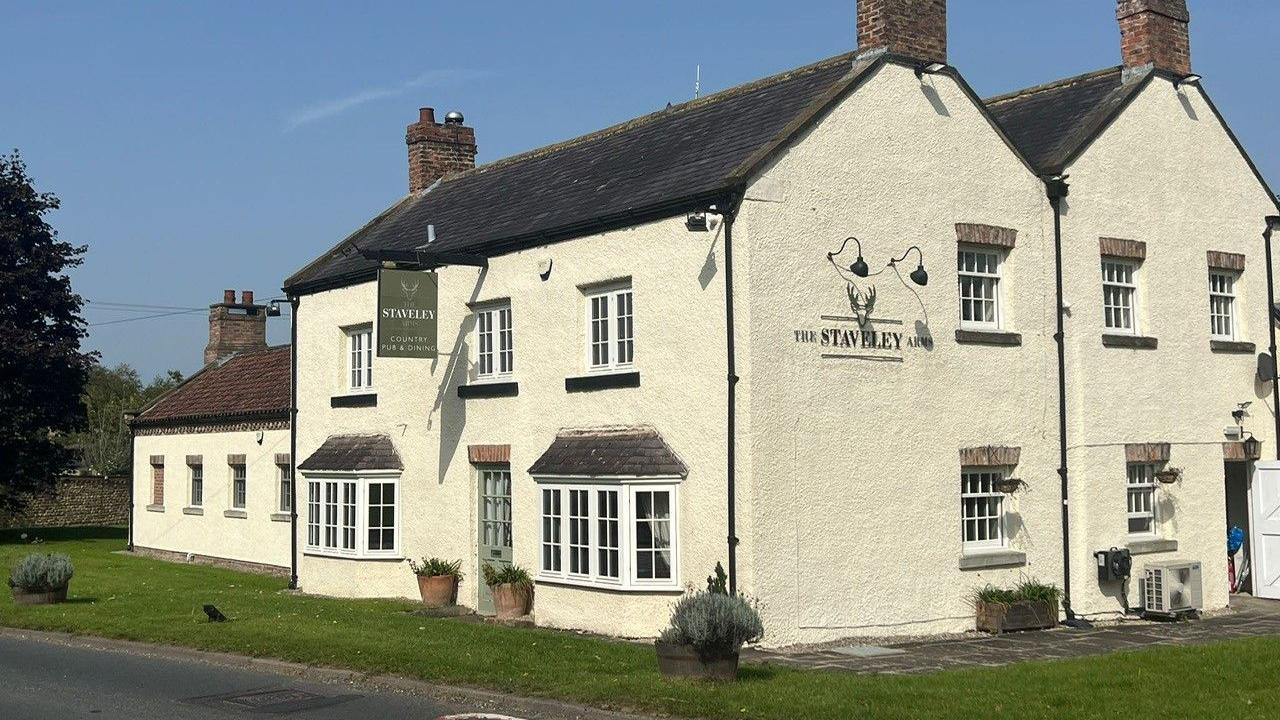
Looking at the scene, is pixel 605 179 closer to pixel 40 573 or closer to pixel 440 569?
pixel 440 569

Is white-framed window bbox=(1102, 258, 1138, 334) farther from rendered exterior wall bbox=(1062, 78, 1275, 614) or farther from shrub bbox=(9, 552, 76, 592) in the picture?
shrub bbox=(9, 552, 76, 592)

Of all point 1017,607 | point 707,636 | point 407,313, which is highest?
point 407,313

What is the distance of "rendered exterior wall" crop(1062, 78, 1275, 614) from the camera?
61.4 ft

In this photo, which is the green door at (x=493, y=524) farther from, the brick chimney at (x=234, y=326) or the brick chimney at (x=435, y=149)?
the brick chimney at (x=234, y=326)

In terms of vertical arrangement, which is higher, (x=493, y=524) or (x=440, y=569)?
(x=493, y=524)

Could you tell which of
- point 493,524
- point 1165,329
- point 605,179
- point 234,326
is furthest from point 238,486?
point 1165,329

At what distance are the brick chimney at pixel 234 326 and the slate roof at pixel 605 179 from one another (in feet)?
40.8

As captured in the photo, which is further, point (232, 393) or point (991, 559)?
point (232, 393)

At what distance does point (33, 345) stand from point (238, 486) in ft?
29.7

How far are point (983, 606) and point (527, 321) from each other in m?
7.57

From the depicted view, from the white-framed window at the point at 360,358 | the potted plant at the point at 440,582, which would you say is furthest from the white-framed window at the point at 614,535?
the white-framed window at the point at 360,358

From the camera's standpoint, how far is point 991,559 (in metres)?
17.6

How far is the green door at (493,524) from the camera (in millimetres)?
19938

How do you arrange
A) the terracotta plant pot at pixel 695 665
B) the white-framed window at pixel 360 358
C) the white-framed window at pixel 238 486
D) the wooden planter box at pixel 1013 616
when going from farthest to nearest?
the white-framed window at pixel 238 486, the white-framed window at pixel 360 358, the wooden planter box at pixel 1013 616, the terracotta plant pot at pixel 695 665
